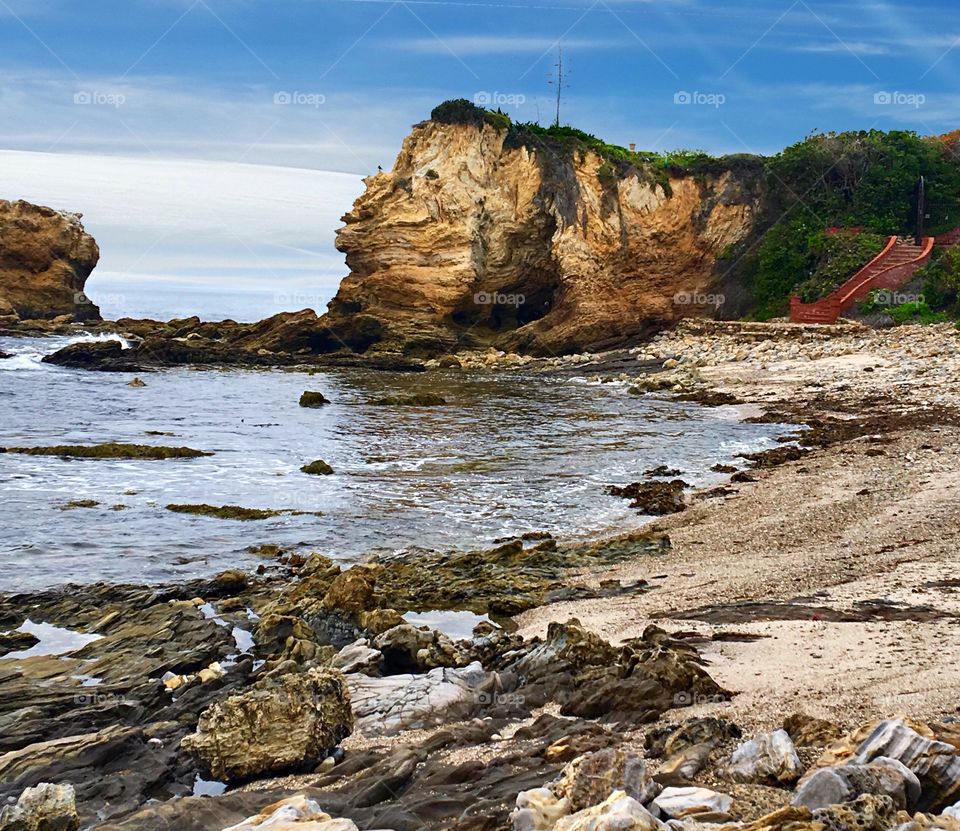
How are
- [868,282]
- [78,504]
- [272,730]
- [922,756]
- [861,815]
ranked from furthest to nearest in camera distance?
[868,282] < [78,504] < [272,730] < [922,756] < [861,815]

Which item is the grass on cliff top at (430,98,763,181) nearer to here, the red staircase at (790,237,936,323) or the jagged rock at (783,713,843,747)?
the red staircase at (790,237,936,323)

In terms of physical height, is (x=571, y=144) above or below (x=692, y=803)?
above

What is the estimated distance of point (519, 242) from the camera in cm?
4591

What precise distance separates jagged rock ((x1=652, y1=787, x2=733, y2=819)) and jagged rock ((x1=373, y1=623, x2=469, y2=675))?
2705mm

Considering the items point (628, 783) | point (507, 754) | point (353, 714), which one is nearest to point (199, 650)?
point (353, 714)

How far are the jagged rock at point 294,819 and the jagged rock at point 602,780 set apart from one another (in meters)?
0.87

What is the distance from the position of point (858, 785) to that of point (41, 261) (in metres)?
→ 62.7

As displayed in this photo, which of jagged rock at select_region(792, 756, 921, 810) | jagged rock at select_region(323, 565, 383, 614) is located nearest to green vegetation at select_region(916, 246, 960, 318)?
jagged rock at select_region(323, 565, 383, 614)

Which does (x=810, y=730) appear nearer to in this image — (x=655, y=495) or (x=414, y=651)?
(x=414, y=651)

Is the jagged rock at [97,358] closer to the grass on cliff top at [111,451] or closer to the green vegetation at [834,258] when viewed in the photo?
the grass on cliff top at [111,451]

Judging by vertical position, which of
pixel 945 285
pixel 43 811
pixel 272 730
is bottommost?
pixel 43 811

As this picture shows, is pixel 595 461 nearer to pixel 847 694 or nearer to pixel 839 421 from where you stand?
pixel 839 421

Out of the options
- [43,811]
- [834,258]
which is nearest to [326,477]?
A: [43,811]

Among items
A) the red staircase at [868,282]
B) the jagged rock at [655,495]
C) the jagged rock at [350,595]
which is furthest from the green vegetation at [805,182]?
the jagged rock at [350,595]
